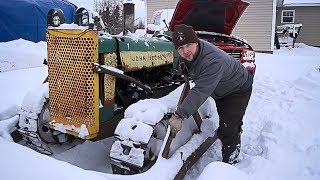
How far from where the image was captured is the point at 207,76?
2926 millimetres

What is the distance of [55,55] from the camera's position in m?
3.13

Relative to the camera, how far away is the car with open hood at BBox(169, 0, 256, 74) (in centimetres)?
618

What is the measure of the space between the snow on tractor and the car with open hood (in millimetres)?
2484

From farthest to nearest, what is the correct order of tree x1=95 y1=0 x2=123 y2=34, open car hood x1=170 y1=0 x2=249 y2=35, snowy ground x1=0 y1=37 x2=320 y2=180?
tree x1=95 y1=0 x2=123 y2=34 < open car hood x1=170 y1=0 x2=249 y2=35 < snowy ground x1=0 y1=37 x2=320 y2=180

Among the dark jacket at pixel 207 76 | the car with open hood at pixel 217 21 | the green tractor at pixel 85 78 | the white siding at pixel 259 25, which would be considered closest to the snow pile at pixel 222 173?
the dark jacket at pixel 207 76

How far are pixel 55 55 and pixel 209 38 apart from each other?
427cm

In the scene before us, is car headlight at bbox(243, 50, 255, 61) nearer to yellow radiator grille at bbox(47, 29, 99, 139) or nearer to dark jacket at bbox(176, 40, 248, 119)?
dark jacket at bbox(176, 40, 248, 119)

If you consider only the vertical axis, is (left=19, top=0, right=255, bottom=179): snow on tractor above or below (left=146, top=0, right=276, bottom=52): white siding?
below

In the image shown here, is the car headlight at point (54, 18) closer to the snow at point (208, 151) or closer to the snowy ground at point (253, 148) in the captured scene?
the snow at point (208, 151)

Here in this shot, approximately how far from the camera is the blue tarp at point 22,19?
12266 mm

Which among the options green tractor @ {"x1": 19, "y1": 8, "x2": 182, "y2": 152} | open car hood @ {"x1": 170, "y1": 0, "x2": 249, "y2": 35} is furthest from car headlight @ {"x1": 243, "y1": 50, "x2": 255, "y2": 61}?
green tractor @ {"x1": 19, "y1": 8, "x2": 182, "y2": 152}

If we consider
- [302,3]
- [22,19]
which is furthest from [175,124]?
[302,3]

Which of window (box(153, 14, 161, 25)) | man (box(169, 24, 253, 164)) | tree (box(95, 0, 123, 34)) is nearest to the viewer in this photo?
man (box(169, 24, 253, 164))

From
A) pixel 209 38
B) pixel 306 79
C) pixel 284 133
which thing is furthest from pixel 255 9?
pixel 284 133
